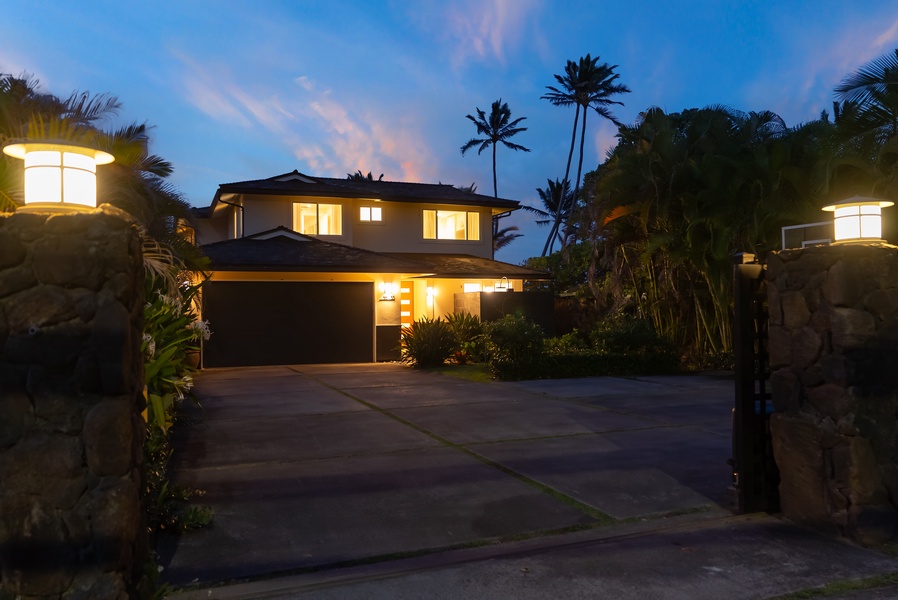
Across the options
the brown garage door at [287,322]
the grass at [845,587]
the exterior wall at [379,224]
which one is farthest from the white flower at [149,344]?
the exterior wall at [379,224]

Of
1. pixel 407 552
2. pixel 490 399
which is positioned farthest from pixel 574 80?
pixel 407 552

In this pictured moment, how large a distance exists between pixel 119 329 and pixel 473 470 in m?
4.22

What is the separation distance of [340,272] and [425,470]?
38.8 feet

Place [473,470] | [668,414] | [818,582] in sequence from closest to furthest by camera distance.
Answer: [818,582]
[473,470]
[668,414]

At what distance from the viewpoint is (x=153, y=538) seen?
15.7 feet

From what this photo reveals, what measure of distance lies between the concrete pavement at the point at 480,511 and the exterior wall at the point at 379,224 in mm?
12935

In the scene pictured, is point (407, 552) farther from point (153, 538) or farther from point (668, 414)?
point (668, 414)

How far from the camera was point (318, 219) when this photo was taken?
75.5 feet

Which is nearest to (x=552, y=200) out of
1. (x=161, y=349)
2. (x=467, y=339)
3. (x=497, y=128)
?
(x=497, y=128)

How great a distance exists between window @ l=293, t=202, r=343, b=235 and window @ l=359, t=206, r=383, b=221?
77 cm

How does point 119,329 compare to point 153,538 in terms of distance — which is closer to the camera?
point 119,329

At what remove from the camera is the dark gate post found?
5352mm

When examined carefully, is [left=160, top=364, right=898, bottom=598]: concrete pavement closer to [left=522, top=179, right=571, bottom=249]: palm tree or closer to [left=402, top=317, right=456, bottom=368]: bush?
[left=402, top=317, right=456, bottom=368]: bush

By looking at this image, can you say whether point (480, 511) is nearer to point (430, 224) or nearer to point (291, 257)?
point (291, 257)
